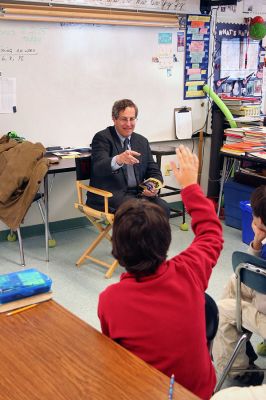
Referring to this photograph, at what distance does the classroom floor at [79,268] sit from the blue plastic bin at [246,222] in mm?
79

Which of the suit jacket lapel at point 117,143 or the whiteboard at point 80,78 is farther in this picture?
the whiteboard at point 80,78

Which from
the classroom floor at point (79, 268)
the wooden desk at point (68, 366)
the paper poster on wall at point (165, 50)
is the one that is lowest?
the classroom floor at point (79, 268)

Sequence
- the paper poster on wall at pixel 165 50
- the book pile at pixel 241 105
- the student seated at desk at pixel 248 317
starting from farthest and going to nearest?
the book pile at pixel 241 105 < the paper poster on wall at pixel 165 50 < the student seated at desk at pixel 248 317

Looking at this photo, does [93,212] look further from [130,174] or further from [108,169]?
[130,174]

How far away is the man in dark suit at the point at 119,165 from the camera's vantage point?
3569 mm

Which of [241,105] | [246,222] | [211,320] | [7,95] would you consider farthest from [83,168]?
[211,320]

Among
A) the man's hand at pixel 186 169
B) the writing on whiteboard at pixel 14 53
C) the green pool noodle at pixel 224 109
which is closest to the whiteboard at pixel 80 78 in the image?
the writing on whiteboard at pixel 14 53

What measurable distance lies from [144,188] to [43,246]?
1.06 m

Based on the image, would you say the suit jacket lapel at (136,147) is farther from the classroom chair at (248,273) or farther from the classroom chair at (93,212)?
the classroom chair at (248,273)

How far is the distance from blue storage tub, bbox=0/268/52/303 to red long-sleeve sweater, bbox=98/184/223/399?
0.91 ft

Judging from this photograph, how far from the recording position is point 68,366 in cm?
117

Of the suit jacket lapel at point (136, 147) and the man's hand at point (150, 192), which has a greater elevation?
the suit jacket lapel at point (136, 147)

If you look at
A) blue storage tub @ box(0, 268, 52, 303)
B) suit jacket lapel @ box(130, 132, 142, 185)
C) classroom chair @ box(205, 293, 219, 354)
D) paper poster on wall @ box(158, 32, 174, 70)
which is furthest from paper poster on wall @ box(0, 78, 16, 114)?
classroom chair @ box(205, 293, 219, 354)

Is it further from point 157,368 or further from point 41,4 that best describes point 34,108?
point 157,368
